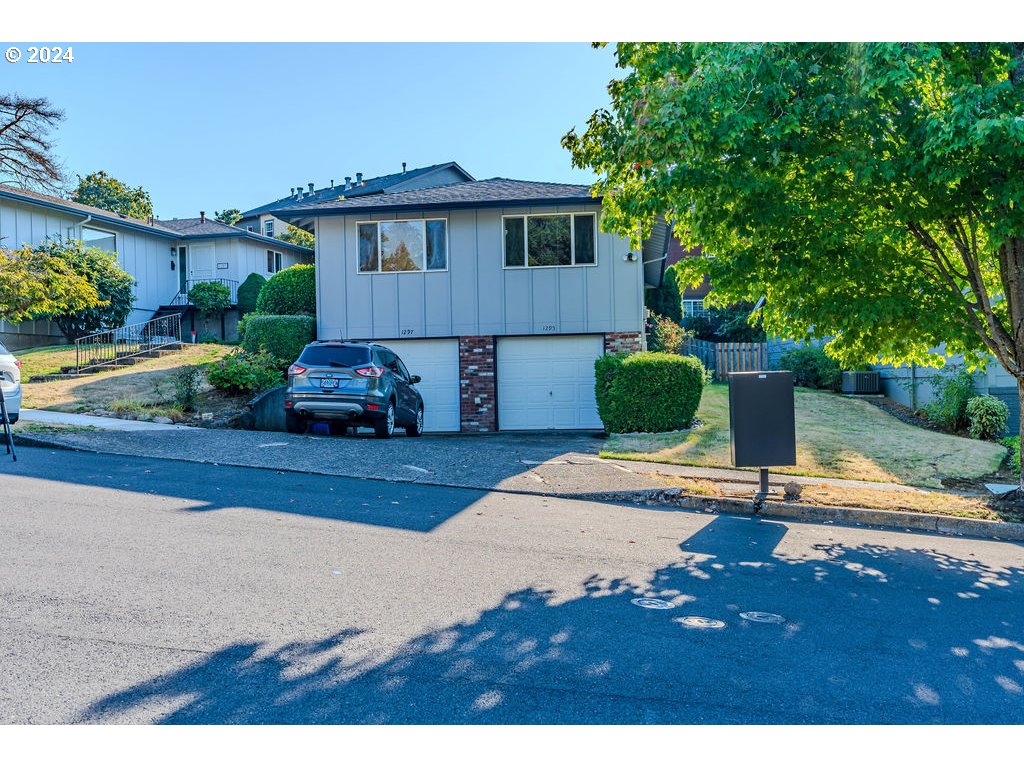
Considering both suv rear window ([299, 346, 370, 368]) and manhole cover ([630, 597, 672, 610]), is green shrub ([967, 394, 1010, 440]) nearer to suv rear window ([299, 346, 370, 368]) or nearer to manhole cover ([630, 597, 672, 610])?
suv rear window ([299, 346, 370, 368])

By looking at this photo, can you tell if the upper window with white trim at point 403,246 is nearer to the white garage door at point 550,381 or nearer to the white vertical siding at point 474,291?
the white vertical siding at point 474,291

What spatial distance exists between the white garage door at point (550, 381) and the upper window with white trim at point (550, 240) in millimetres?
1873

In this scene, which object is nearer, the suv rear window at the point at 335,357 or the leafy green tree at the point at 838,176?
the leafy green tree at the point at 838,176

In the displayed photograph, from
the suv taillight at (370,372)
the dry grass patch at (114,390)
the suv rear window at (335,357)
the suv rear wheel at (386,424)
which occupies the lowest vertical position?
the suv rear wheel at (386,424)

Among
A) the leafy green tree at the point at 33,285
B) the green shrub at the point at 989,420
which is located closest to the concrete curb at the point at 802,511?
the green shrub at the point at 989,420

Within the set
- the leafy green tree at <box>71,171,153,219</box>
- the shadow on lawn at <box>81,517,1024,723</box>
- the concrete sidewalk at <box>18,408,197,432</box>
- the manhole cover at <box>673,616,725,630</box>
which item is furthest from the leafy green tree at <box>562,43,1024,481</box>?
the leafy green tree at <box>71,171,153,219</box>

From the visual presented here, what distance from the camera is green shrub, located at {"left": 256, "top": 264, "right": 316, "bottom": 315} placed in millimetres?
21047

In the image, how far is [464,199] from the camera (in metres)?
19.3

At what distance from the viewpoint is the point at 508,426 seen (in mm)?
19500

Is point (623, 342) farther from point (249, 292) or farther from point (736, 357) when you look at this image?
point (249, 292)

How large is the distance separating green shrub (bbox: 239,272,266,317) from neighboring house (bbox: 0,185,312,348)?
0.80 meters

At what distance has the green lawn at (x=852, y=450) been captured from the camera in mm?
12625
